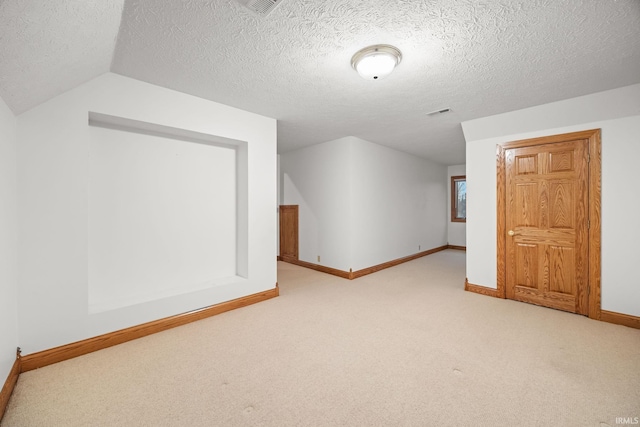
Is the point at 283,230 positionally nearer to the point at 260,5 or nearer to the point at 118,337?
the point at 118,337

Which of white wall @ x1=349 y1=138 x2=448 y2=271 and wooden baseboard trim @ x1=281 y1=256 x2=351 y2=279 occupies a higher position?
white wall @ x1=349 y1=138 x2=448 y2=271

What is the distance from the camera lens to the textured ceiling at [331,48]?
1.57 metres

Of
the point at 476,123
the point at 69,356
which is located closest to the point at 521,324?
the point at 476,123

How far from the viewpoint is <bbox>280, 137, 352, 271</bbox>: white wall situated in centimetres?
471

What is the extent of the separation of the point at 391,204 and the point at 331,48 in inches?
158

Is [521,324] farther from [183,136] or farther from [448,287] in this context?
[183,136]

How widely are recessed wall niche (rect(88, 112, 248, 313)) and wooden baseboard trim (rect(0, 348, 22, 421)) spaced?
1.76ft

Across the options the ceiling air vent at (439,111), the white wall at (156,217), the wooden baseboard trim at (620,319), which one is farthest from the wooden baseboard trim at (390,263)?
the wooden baseboard trim at (620,319)

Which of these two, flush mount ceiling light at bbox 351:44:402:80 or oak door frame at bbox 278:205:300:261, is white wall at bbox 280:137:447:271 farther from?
flush mount ceiling light at bbox 351:44:402:80

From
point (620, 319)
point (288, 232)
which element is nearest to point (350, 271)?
point (288, 232)

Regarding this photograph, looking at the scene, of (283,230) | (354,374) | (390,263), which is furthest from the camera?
(283,230)

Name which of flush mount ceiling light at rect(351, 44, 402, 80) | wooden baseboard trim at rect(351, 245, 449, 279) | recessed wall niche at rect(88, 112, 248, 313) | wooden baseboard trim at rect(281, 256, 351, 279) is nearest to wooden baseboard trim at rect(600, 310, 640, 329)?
wooden baseboard trim at rect(351, 245, 449, 279)

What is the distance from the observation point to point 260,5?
1.57m

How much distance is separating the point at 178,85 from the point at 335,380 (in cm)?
300
